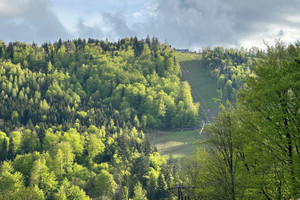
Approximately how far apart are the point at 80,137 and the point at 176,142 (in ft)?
136

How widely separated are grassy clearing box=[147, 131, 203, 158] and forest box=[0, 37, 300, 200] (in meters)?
7.71

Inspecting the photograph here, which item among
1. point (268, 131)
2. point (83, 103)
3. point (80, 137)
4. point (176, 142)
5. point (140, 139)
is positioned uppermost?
point (83, 103)

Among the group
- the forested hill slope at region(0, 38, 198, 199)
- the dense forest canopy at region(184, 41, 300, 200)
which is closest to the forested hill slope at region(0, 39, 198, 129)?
the forested hill slope at region(0, 38, 198, 199)

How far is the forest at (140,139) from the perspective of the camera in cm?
2127

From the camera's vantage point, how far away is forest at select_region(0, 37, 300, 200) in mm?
21266

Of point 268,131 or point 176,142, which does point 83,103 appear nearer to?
point 176,142

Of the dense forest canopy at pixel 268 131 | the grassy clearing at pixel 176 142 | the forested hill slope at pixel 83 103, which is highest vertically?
the forested hill slope at pixel 83 103

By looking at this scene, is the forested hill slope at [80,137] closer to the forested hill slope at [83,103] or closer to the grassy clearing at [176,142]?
the forested hill slope at [83,103]

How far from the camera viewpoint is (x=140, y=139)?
4906 inches

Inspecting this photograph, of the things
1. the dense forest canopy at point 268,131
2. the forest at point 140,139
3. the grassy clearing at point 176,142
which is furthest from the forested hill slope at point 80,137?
the dense forest canopy at point 268,131

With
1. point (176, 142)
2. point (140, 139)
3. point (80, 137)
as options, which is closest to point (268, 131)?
point (140, 139)

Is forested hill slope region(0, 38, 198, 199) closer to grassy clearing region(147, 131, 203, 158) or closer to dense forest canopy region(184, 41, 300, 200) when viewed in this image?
grassy clearing region(147, 131, 203, 158)

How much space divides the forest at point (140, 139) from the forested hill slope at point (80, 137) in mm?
384

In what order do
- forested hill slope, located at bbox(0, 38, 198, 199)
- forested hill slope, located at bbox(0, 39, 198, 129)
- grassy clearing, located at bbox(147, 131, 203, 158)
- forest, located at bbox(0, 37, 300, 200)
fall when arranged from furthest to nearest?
forested hill slope, located at bbox(0, 39, 198, 129) < grassy clearing, located at bbox(147, 131, 203, 158) < forested hill slope, located at bbox(0, 38, 198, 199) < forest, located at bbox(0, 37, 300, 200)
